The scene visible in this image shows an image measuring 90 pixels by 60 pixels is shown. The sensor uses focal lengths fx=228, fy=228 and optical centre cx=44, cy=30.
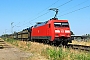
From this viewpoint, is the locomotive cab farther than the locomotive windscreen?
No

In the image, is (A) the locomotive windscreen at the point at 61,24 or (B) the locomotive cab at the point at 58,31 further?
(A) the locomotive windscreen at the point at 61,24

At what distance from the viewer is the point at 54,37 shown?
24891 mm

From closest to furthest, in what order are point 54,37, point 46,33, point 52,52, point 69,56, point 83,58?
point 83,58 < point 69,56 < point 52,52 < point 54,37 < point 46,33

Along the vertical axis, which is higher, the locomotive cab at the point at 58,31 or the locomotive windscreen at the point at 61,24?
the locomotive windscreen at the point at 61,24

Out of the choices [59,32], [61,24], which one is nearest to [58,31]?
[59,32]

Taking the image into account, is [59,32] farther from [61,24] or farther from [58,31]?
[61,24]

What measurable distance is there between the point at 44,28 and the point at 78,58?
19.0 meters

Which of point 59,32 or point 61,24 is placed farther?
point 61,24

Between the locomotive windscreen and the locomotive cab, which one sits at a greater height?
the locomotive windscreen

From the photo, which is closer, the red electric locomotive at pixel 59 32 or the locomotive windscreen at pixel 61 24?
the red electric locomotive at pixel 59 32

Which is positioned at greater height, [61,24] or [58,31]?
[61,24]

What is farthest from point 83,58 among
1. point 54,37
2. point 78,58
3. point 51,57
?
point 54,37

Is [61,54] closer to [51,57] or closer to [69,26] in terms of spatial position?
[51,57]

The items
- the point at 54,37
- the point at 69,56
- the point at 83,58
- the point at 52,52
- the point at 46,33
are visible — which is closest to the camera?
the point at 83,58
